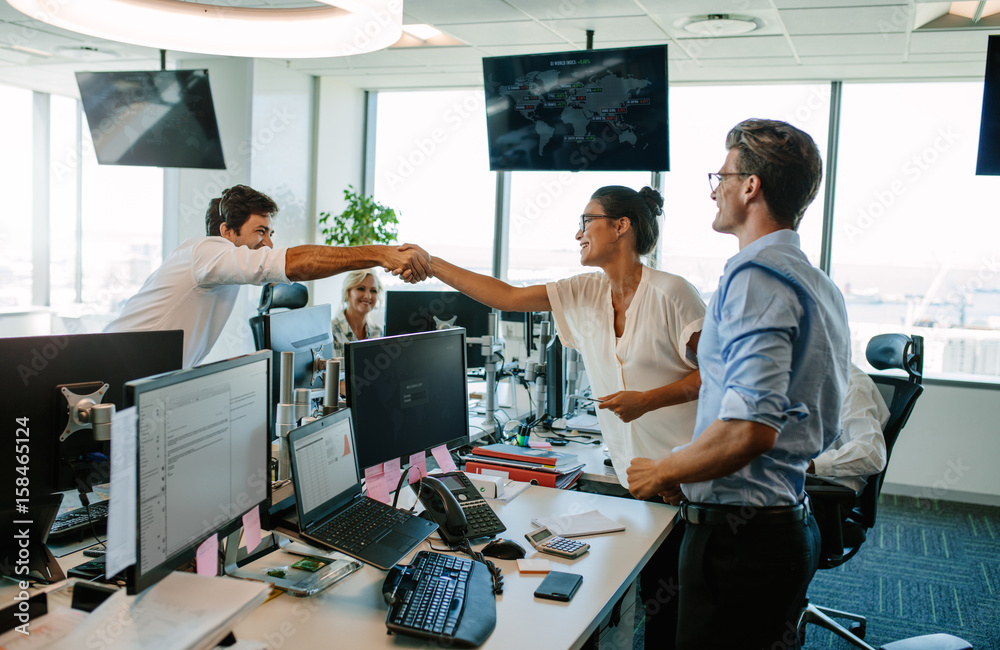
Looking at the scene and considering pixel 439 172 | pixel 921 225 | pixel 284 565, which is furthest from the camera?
pixel 439 172

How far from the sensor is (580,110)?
12.3ft

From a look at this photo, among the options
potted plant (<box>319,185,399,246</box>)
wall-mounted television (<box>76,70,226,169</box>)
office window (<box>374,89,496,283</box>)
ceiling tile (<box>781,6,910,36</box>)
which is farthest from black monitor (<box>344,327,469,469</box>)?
office window (<box>374,89,496,283</box>)

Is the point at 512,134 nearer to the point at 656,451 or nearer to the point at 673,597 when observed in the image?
the point at 656,451

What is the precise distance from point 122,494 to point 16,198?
22.9ft

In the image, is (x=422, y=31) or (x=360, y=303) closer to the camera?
(x=360, y=303)

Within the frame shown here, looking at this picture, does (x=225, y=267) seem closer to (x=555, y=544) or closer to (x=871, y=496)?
(x=555, y=544)

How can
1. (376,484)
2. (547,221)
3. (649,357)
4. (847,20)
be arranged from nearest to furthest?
(376,484) → (649,357) → (847,20) → (547,221)

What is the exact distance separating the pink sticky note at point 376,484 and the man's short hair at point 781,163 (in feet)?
3.83

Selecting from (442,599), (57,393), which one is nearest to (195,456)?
(57,393)

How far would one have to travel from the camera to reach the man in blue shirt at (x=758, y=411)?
1.43 m

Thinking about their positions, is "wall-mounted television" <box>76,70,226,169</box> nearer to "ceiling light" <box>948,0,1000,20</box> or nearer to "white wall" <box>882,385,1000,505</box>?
"ceiling light" <box>948,0,1000,20</box>

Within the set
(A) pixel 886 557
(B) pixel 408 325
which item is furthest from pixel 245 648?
(A) pixel 886 557

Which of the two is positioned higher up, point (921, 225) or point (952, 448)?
point (921, 225)

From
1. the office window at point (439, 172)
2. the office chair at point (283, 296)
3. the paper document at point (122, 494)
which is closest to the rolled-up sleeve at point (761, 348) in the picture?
the paper document at point (122, 494)
